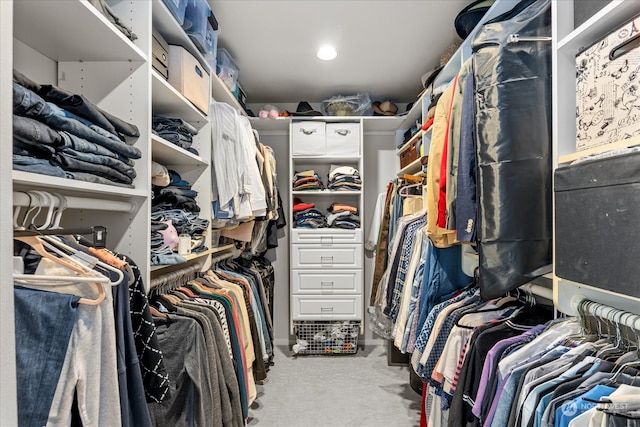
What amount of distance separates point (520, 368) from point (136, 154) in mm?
1268

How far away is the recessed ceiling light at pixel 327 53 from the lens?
2484 millimetres

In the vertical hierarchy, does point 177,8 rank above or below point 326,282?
above

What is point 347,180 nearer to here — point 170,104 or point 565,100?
point 170,104

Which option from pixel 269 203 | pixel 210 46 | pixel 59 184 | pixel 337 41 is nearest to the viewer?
pixel 59 184

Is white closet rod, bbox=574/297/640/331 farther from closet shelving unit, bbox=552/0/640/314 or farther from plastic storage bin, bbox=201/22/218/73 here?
plastic storage bin, bbox=201/22/218/73

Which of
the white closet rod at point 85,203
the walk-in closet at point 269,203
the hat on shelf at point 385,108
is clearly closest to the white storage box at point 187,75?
the walk-in closet at point 269,203

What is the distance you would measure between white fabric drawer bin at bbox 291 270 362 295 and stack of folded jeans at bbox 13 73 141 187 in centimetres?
216

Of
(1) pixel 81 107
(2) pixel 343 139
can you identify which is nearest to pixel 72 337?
(1) pixel 81 107

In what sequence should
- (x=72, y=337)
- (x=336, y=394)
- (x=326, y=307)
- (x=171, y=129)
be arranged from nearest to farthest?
(x=72, y=337)
(x=171, y=129)
(x=336, y=394)
(x=326, y=307)

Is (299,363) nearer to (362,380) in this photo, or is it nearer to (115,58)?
(362,380)

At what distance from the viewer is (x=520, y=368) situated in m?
0.99

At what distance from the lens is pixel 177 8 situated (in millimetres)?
1628

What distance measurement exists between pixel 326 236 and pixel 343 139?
839mm

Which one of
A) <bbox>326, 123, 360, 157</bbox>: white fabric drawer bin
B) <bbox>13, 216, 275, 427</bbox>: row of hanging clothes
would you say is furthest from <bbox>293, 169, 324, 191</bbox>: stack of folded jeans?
<bbox>13, 216, 275, 427</bbox>: row of hanging clothes
